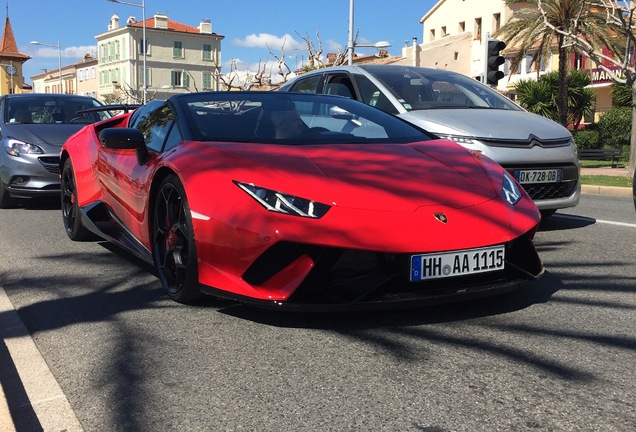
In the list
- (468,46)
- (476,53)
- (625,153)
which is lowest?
(625,153)

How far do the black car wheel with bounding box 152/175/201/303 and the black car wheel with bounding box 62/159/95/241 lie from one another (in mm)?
1978

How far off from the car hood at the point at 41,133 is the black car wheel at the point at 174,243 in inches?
196

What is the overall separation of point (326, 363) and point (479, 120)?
389 cm

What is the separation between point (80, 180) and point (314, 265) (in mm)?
3234

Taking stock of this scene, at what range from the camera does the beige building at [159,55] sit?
91.9 meters

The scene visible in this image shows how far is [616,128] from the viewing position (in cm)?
3150

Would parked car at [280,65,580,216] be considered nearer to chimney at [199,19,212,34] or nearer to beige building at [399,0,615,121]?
beige building at [399,0,615,121]

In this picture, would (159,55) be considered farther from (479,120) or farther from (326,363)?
(326,363)

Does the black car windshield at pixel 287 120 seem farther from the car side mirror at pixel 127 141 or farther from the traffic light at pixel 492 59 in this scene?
the traffic light at pixel 492 59

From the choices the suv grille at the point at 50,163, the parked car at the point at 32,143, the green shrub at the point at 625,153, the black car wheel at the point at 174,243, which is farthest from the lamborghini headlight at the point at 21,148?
the green shrub at the point at 625,153

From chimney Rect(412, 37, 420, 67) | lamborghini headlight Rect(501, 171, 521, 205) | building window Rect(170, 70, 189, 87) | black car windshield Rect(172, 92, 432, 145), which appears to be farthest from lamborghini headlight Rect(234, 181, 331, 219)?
building window Rect(170, 70, 189, 87)

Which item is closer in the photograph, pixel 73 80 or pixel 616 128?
Result: pixel 616 128

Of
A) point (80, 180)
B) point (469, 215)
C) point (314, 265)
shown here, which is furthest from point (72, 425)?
point (80, 180)

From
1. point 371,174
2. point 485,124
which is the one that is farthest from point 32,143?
point 371,174
